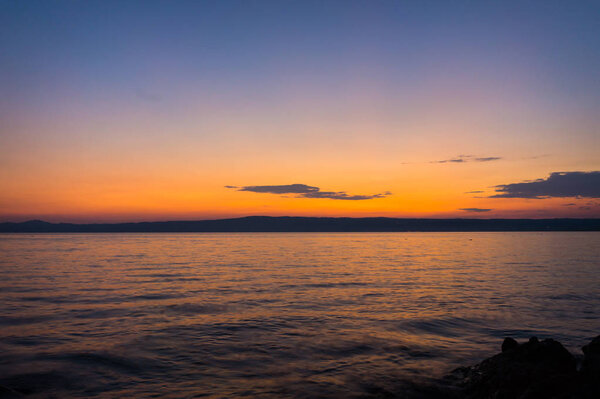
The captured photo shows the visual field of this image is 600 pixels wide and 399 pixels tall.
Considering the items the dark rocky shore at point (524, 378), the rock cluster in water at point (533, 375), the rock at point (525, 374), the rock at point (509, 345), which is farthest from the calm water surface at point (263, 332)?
the rock at point (509, 345)

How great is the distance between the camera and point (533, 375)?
8609 millimetres

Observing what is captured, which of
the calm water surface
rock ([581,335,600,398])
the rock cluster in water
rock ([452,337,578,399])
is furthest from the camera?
the calm water surface

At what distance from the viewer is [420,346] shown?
1425cm

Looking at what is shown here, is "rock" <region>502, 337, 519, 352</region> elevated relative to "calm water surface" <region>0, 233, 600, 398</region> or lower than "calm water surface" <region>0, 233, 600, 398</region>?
elevated

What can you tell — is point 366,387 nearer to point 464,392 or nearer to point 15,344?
point 464,392

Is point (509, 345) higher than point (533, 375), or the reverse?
point (533, 375)

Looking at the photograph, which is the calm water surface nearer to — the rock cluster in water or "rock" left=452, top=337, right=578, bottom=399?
the rock cluster in water

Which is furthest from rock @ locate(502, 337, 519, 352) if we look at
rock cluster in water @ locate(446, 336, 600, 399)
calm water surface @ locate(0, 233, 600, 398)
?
calm water surface @ locate(0, 233, 600, 398)

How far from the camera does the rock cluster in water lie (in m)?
7.44

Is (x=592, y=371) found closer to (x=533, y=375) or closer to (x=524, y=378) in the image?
(x=533, y=375)

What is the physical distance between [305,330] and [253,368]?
16.0 feet

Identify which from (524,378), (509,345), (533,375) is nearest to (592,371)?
(533,375)

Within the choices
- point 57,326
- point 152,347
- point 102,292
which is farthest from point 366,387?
point 102,292

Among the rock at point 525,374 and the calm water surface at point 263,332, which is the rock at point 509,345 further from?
the calm water surface at point 263,332
